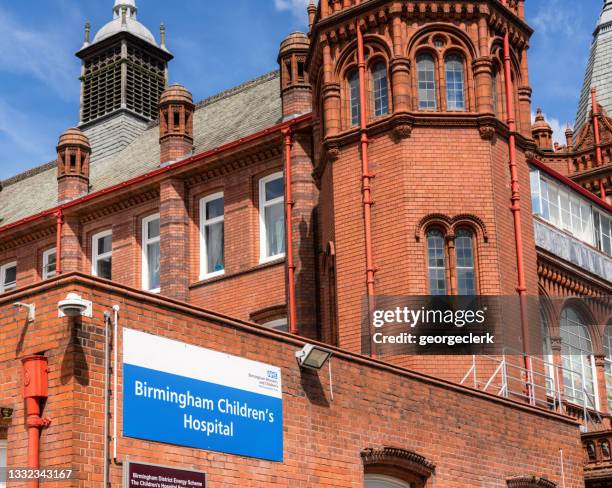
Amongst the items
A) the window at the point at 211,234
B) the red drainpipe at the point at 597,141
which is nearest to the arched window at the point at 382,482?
the window at the point at 211,234

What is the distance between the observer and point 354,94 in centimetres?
2556

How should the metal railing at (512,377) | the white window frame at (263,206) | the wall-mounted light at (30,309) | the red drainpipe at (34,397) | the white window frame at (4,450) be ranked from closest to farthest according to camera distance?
the red drainpipe at (34,397) → the white window frame at (4,450) → the wall-mounted light at (30,309) → the metal railing at (512,377) → the white window frame at (263,206)

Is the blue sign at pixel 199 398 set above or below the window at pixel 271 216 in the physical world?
below

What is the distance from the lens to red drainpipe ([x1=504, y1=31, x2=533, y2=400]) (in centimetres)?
2364

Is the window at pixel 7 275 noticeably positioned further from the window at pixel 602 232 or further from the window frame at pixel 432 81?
the window at pixel 602 232

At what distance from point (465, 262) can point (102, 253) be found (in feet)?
48.3

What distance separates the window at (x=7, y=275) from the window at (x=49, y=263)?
173 cm

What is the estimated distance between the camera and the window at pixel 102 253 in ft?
115

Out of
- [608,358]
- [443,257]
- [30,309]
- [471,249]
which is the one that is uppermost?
[471,249]

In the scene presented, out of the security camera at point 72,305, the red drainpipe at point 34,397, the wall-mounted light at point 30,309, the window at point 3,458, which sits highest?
the wall-mounted light at point 30,309

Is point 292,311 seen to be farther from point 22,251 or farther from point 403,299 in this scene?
point 22,251

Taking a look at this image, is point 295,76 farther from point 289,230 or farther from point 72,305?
point 72,305

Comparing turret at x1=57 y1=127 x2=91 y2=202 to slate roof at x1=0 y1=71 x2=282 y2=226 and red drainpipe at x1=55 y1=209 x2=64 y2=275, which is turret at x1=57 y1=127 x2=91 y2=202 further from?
red drainpipe at x1=55 y1=209 x2=64 y2=275

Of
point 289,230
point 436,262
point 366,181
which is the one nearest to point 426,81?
point 366,181
